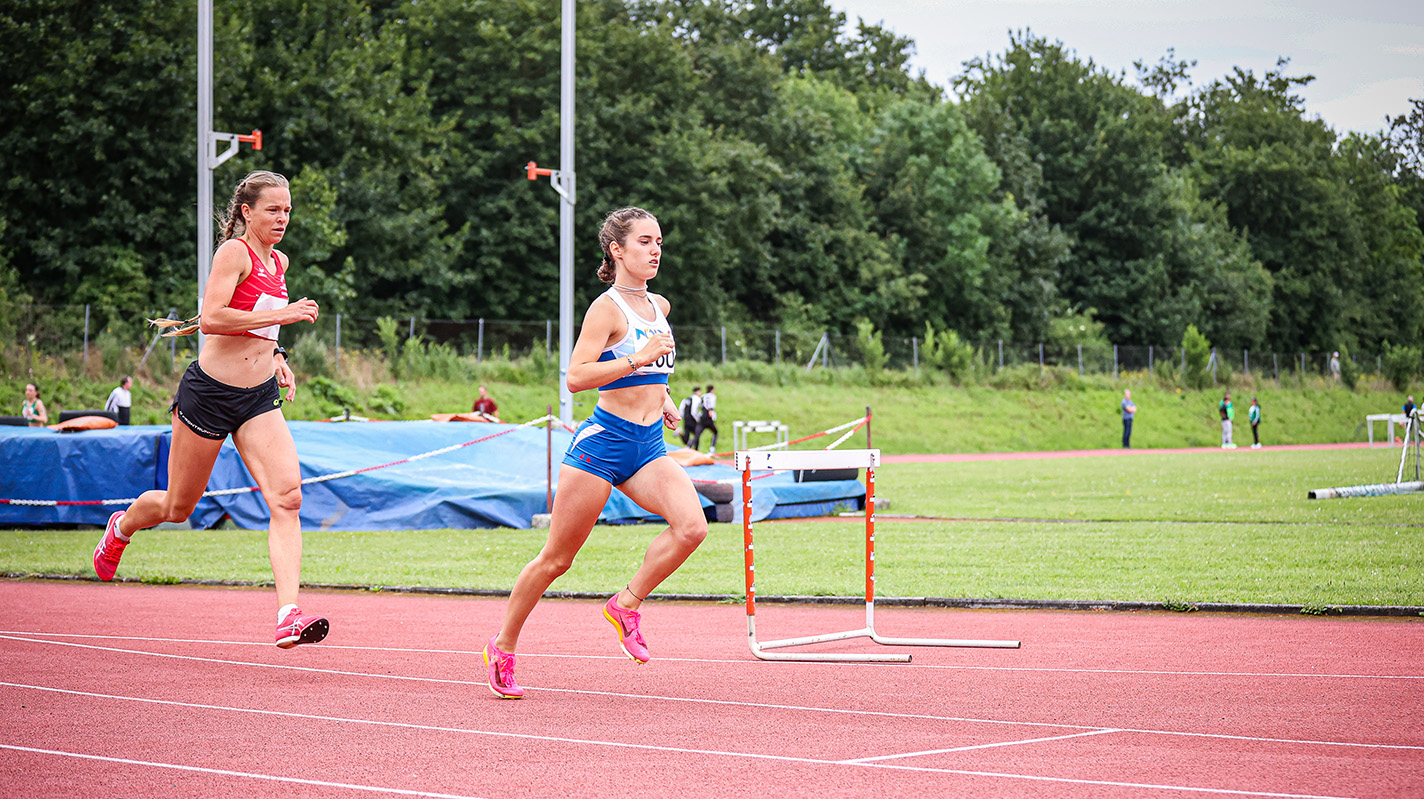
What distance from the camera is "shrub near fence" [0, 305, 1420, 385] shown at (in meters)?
32.2

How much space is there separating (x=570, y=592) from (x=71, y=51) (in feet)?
99.0

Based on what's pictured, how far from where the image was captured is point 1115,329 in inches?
2803

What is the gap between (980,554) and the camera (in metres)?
13.0

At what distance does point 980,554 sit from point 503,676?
7835mm

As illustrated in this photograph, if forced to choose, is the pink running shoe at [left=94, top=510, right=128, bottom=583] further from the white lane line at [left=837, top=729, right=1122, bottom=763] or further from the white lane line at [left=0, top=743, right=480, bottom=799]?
the white lane line at [left=837, top=729, right=1122, bottom=763]

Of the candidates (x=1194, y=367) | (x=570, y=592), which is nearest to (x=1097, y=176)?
(x=1194, y=367)

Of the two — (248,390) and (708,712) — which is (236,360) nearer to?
(248,390)

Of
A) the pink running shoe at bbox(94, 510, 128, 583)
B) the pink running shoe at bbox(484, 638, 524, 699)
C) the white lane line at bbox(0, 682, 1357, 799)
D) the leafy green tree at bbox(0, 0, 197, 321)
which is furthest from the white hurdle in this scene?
the leafy green tree at bbox(0, 0, 197, 321)

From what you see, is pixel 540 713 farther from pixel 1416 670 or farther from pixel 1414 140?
pixel 1414 140

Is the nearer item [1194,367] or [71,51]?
[71,51]

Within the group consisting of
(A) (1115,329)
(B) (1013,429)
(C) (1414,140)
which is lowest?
(B) (1013,429)

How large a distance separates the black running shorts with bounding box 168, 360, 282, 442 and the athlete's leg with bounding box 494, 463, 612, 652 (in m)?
1.66

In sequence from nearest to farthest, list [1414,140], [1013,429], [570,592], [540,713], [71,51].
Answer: [540,713], [570,592], [71,51], [1013,429], [1414,140]

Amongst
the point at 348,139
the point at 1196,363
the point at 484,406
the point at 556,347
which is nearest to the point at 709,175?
the point at 556,347
